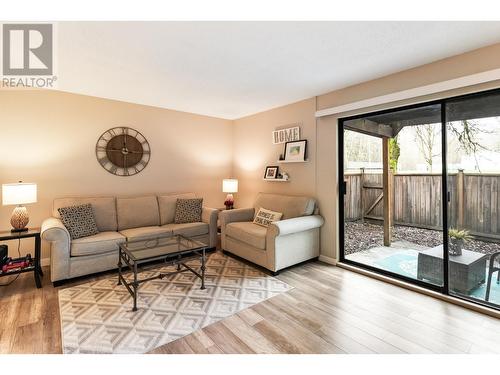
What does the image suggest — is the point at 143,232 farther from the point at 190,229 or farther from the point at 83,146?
the point at 83,146

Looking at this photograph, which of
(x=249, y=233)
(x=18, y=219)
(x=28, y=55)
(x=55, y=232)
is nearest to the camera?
(x=28, y=55)

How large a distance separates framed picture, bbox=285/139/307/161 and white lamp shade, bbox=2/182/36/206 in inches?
127

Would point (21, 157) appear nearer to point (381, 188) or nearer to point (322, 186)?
point (322, 186)

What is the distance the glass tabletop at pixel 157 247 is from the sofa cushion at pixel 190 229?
1.06 ft

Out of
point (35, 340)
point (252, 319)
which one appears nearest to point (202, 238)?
point (252, 319)

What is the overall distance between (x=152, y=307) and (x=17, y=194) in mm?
1915

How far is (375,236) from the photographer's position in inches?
142

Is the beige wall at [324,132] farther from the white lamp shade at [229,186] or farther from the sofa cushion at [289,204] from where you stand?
the white lamp shade at [229,186]

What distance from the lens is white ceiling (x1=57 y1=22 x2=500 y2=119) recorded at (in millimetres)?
1834

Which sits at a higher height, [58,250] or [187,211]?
[187,211]

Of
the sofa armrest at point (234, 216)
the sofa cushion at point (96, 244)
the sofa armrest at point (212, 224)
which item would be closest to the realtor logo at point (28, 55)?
the sofa cushion at point (96, 244)

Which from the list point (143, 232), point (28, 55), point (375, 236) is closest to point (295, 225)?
point (375, 236)

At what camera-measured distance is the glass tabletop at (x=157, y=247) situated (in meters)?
2.35
